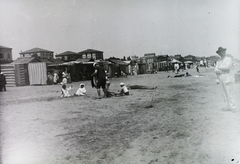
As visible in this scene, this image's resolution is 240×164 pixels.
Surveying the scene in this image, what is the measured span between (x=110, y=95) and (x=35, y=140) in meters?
6.19

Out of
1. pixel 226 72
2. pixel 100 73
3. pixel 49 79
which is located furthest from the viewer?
pixel 49 79

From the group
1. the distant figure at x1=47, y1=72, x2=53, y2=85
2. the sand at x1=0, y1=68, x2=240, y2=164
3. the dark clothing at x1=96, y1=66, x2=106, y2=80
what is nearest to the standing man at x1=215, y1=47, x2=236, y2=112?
the sand at x1=0, y1=68, x2=240, y2=164

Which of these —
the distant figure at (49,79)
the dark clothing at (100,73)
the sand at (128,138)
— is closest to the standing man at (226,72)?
the sand at (128,138)

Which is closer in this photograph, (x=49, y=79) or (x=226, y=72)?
(x=226, y=72)

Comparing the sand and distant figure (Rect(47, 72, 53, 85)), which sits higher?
distant figure (Rect(47, 72, 53, 85))

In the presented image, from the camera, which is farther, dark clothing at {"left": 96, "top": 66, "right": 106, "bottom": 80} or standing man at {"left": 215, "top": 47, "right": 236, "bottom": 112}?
dark clothing at {"left": 96, "top": 66, "right": 106, "bottom": 80}

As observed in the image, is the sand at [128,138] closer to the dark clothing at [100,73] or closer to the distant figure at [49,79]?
the dark clothing at [100,73]

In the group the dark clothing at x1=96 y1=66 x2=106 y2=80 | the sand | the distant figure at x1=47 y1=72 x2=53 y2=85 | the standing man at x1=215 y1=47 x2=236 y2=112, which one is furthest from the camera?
the distant figure at x1=47 y1=72 x2=53 y2=85

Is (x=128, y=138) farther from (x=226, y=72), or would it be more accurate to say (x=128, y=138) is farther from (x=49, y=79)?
(x=49, y=79)

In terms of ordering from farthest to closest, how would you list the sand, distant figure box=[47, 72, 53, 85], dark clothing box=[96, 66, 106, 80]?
distant figure box=[47, 72, 53, 85] → dark clothing box=[96, 66, 106, 80] → the sand

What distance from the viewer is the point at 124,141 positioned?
425 cm

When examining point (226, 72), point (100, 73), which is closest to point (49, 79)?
point (100, 73)

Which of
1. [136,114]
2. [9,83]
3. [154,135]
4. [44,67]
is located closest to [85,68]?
[44,67]

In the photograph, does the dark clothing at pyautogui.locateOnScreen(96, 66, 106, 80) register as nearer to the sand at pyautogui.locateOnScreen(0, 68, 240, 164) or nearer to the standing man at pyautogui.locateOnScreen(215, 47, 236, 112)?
the sand at pyautogui.locateOnScreen(0, 68, 240, 164)
